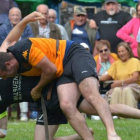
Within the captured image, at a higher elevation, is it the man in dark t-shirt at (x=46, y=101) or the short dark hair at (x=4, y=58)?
the short dark hair at (x=4, y=58)

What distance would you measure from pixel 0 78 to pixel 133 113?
1701 mm

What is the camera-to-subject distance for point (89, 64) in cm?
637

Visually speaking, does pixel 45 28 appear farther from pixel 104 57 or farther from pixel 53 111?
pixel 53 111

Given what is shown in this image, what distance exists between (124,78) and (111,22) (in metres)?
1.49

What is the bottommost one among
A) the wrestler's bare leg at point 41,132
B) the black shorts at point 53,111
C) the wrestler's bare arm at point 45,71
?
the wrestler's bare leg at point 41,132

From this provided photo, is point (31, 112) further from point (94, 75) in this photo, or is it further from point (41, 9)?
point (94, 75)

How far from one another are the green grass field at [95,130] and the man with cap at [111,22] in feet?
7.50

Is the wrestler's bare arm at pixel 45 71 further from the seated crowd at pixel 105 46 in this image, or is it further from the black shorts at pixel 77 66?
the seated crowd at pixel 105 46

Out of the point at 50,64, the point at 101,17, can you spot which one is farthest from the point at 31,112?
the point at 50,64

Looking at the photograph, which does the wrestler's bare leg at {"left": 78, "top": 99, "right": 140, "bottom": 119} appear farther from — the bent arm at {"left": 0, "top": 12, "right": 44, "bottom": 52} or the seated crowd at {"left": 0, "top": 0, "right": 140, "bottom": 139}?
the seated crowd at {"left": 0, "top": 0, "right": 140, "bottom": 139}

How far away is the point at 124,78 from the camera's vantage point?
33.9 ft

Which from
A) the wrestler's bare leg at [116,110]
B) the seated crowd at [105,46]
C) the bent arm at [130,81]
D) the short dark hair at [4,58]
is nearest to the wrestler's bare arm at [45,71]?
the short dark hair at [4,58]

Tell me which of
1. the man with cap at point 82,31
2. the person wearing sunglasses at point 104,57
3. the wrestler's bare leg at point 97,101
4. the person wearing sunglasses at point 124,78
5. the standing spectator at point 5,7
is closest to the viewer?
the wrestler's bare leg at point 97,101

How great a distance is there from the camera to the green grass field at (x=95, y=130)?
777 centimetres
